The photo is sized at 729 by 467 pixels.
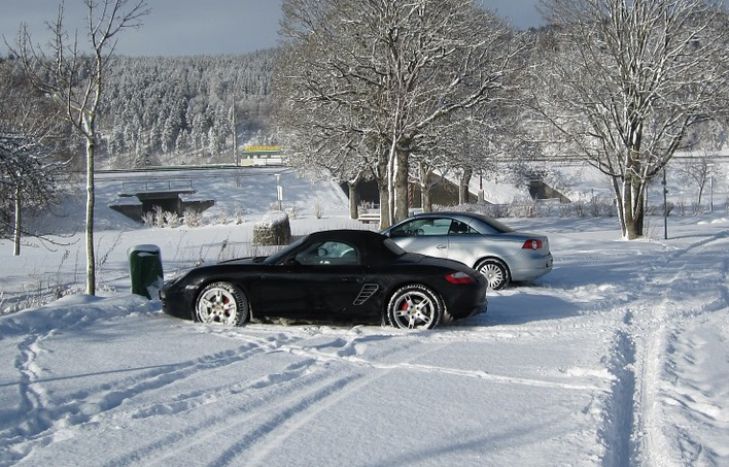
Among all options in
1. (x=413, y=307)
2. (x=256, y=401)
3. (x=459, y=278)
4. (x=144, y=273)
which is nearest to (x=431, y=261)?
(x=459, y=278)

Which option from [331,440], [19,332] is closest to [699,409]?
[331,440]

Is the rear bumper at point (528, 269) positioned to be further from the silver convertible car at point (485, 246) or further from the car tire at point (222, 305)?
the car tire at point (222, 305)

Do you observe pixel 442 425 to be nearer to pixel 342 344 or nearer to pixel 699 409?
pixel 699 409

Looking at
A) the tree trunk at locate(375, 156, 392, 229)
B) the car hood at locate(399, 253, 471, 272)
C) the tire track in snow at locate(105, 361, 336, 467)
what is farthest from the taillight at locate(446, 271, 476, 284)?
the tree trunk at locate(375, 156, 392, 229)

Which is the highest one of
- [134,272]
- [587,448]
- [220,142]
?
[220,142]

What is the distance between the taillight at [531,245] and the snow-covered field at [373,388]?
1678 mm

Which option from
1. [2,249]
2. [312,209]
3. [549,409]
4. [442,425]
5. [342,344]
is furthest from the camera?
[312,209]

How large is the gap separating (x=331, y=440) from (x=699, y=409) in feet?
9.63

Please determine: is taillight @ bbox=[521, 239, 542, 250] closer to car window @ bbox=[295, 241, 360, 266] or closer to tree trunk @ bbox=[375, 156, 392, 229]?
car window @ bbox=[295, 241, 360, 266]

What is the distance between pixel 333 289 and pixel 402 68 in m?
12.9

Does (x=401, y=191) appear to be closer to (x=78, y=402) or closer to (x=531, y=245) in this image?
(x=531, y=245)

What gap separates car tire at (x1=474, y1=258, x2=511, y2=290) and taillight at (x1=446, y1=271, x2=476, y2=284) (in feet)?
12.3

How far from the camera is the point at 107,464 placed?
4.48 meters

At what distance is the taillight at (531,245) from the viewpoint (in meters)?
12.8
